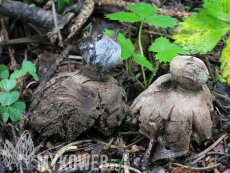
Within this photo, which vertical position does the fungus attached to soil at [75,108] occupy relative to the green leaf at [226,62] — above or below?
below

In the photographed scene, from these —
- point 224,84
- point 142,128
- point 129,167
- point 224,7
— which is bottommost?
point 129,167

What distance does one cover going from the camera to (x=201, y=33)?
251 cm

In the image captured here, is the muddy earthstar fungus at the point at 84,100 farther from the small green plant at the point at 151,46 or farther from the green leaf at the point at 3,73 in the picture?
the green leaf at the point at 3,73

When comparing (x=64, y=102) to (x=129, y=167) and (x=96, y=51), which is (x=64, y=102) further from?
(x=129, y=167)

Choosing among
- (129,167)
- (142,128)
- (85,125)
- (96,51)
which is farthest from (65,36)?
Answer: (129,167)

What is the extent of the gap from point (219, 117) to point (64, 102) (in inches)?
62.5

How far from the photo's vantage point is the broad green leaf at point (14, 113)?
2.06 m

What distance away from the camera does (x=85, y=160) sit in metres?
1.97

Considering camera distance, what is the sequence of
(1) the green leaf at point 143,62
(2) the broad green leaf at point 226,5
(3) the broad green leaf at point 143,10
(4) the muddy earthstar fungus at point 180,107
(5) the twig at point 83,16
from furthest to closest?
(5) the twig at point 83,16 → (3) the broad green leaf at point 143,10 → (2) the broad green leaf at point 226,5 → (1) the green leaf at point 143,62 → (4) the muddy earthstar fungus at point 180,107

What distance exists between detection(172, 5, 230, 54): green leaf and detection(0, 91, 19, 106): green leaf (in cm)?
187

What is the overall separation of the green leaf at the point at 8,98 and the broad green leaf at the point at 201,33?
1866 mm

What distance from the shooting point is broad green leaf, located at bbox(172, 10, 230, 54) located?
2.43 m

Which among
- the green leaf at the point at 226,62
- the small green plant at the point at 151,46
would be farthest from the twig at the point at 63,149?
the green leaf at the point at 226,62

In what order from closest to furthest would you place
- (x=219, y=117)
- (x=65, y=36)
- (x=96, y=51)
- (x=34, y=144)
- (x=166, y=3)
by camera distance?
(x=96, y=51) → (x=34, y=144) → (x=219, y=117) → (x=65, y=36) → (x=166, y=3)
